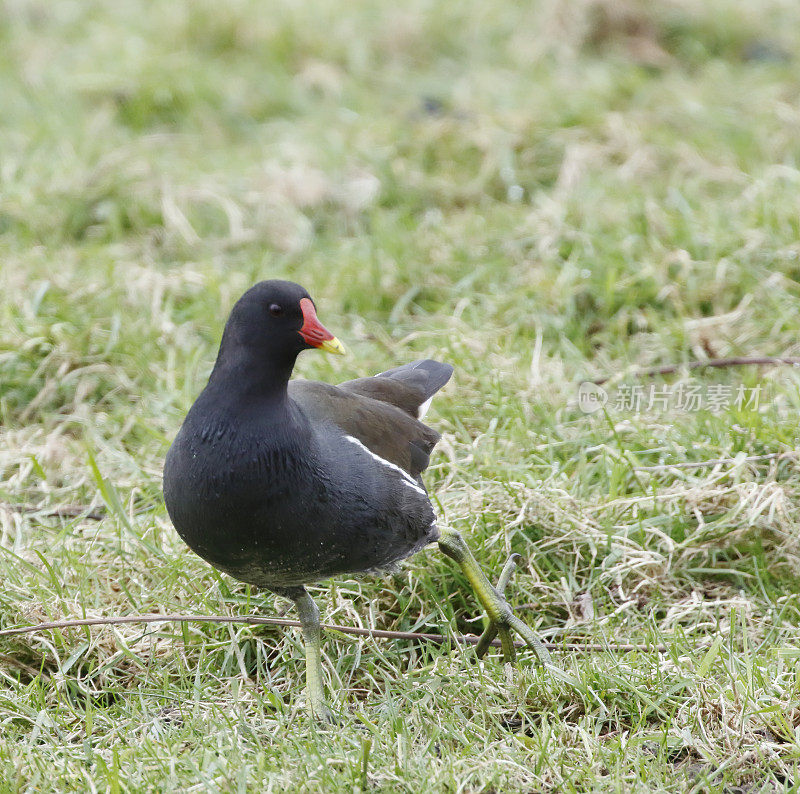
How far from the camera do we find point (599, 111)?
219 inches

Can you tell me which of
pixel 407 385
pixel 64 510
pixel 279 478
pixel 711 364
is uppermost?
pixel 279 478

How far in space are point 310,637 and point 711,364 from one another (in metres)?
1.80

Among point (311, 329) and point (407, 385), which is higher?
point (311, 329)

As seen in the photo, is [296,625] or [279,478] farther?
[296,625]

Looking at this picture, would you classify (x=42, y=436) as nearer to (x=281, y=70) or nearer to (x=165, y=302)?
(x=165, y=302)

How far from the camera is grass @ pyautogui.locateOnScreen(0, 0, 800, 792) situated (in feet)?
8.28

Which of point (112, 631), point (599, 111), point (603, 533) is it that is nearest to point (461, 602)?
point (603, 533)

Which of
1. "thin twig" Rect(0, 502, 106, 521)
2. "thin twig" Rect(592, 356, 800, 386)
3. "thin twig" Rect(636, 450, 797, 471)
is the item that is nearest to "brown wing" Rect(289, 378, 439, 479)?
"thin twig" Rect(636, 450, 797, 471)

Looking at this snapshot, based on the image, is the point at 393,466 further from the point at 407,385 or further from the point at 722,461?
the point at 722,461

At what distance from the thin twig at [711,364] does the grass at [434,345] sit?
2.6 inches

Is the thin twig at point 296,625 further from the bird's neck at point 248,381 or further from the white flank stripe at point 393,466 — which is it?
the bird's neck at point 248,381

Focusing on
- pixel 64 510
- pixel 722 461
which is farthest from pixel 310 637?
pixel 722 461

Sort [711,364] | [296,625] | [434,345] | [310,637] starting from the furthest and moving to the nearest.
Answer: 1. [434,345]
2. [711,364]
3. [296,625]
4. [310,637]

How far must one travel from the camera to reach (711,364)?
12.8 ft
